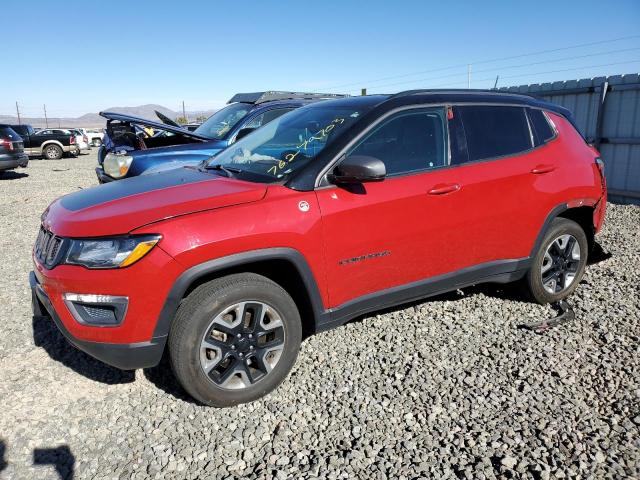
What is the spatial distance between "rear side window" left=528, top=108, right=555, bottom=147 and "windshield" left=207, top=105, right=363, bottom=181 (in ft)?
5.17

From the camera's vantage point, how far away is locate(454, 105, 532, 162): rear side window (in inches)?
145

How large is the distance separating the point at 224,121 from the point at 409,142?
16.7 ft

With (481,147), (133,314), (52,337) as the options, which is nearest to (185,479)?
(133,314)

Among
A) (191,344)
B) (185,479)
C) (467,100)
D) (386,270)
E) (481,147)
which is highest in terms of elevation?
(467,100)

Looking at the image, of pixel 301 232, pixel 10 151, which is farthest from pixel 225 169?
pixel 10 151

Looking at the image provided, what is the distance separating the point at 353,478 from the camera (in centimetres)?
240

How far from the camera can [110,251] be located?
2639mm

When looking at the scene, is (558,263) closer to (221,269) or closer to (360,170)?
(360,170)

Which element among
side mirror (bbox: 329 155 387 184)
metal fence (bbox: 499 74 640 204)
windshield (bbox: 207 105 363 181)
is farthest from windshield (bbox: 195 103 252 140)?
metal fence (bbox: 499 74 640 204)

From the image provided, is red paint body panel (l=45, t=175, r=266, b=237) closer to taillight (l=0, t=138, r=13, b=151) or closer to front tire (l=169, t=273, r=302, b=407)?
front tire (l=169, t=273, r=302, b=407)

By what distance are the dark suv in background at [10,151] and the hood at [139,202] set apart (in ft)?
43.2

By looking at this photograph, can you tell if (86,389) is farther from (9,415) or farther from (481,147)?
(481,147)

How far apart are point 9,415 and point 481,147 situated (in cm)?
359

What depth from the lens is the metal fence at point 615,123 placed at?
8930mm
